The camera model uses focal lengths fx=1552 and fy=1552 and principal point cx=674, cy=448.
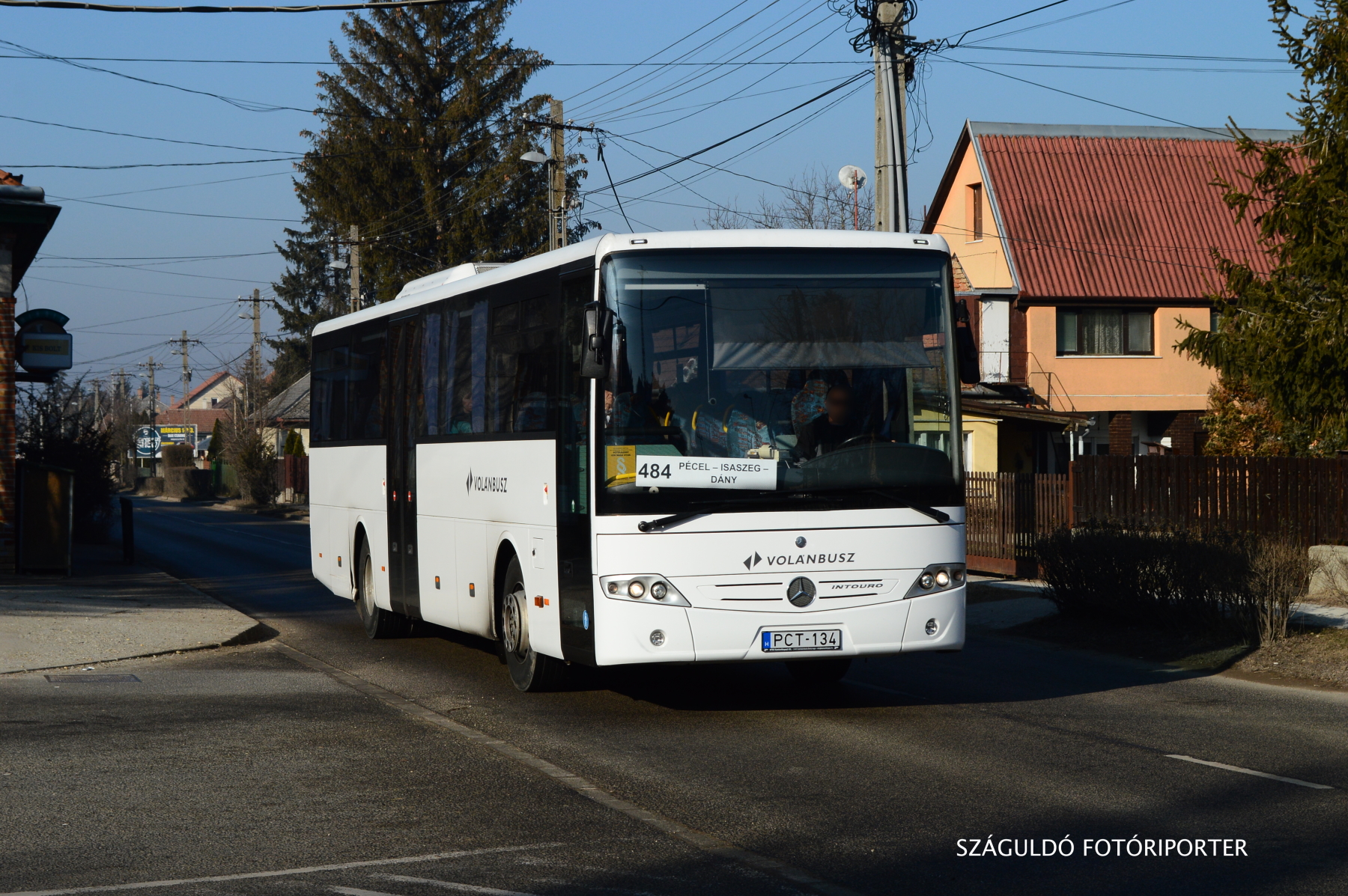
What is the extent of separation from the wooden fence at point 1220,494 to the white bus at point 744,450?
27.5 feet

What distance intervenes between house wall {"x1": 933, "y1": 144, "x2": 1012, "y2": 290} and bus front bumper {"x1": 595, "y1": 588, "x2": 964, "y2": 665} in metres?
32.1

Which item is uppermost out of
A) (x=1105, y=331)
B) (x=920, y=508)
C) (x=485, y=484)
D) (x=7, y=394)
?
(x=1105, y=331)

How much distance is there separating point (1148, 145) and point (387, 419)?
3504 centimetres

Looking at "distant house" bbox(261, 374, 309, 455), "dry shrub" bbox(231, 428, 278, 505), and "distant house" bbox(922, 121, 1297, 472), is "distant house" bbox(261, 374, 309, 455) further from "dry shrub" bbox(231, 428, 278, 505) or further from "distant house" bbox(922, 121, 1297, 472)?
"distant house" bbox(922, 121, 1297, 472)

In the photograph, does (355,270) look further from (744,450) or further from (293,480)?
(744,450)

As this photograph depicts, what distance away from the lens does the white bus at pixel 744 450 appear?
9.75 meters

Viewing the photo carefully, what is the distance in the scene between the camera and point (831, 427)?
9961 millimetres

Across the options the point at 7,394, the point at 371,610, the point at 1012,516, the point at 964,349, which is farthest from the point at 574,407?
the point at 7,394

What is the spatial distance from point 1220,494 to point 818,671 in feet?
31.7

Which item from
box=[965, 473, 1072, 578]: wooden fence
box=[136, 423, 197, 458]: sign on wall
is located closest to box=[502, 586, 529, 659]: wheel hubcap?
box=[965, 473, 1072, 578]: wooden fence

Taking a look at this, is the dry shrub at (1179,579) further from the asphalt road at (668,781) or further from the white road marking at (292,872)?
the white road marking at (292,872)

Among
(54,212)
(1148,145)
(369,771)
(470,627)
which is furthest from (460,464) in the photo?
(1148,145)

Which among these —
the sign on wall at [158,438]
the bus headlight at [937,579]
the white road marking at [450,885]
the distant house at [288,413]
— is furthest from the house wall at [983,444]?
the sign on wall at [158,438]

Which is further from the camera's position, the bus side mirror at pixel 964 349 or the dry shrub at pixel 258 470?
the dry shrub at pixel 258 470
